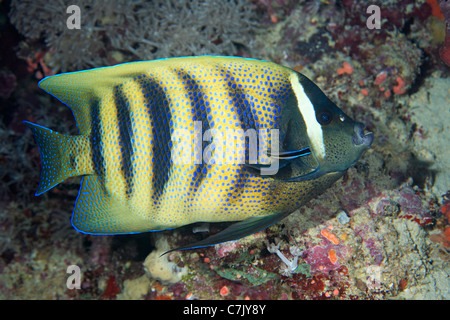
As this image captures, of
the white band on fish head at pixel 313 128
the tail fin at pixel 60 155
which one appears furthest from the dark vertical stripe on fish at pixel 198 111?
the tail fin at pixel 60 155

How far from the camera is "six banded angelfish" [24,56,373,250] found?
1.46 m

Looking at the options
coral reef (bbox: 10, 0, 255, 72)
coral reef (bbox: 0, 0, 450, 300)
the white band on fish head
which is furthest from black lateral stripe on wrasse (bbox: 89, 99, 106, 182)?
coral reef (bbox: 10, 0, 255, 72)

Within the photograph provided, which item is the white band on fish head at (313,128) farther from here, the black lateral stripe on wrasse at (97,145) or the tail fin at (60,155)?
the tail fin at (60,155)

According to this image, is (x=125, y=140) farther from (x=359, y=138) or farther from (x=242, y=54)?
(x=242, y=54)

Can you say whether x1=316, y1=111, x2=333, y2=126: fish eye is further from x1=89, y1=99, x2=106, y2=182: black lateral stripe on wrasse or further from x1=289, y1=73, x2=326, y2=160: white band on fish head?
x1=89, y1=99, x2=106, y2=182: black lateral stripe on wrasse

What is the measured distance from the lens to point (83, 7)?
2.94m

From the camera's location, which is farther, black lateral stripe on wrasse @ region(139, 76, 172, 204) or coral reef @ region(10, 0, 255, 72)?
coral reef @ region(10, 0, 255, 72)

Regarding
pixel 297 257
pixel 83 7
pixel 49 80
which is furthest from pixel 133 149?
pixel 83 7

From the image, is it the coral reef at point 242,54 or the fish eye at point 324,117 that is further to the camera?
the coral reef at point 242,54

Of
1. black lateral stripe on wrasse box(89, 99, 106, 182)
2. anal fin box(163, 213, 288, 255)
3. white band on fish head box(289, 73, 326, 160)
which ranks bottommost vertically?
anal fin box(163, 213, 288, 255)

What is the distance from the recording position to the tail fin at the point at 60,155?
1603mm

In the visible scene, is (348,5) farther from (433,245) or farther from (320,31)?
(433,245)

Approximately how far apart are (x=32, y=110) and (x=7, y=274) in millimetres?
1913

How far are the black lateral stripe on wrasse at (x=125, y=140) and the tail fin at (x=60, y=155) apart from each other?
0.23 m
